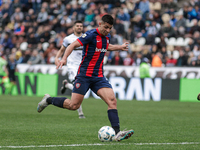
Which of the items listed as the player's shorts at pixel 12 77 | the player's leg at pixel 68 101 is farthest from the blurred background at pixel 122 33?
the player's leg at pixel 68 101

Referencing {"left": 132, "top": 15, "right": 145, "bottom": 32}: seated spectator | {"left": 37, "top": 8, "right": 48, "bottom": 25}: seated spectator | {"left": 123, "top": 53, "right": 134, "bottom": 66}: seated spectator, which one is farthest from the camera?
{"left": 37, "top": 8, "right": 48, "bottom": 25}: seated spectator

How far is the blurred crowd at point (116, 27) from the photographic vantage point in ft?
70.5

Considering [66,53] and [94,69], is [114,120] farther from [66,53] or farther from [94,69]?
[66,53]

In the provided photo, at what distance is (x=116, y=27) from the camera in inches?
941

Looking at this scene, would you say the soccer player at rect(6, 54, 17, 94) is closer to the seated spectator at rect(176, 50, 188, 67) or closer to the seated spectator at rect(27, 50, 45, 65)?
the seated spectator at rect(27, 50, 45, 65)

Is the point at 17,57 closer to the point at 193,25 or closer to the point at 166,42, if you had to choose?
the point at 166,42

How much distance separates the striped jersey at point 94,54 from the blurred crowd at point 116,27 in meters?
13.7

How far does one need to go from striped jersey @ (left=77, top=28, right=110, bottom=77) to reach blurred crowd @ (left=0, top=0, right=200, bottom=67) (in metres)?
13.7

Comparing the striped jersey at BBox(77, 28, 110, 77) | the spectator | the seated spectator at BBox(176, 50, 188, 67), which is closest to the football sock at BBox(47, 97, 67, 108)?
the striped jersey at BBox(77, 28, 110, 77)

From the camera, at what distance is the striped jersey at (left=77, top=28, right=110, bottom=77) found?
6895 millimetres

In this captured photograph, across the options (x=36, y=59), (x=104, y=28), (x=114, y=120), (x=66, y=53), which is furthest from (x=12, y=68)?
(x=114, y=120)

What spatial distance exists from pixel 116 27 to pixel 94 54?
56.3 feet

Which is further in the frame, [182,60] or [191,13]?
[191,13]

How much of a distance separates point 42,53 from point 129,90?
766 cm
